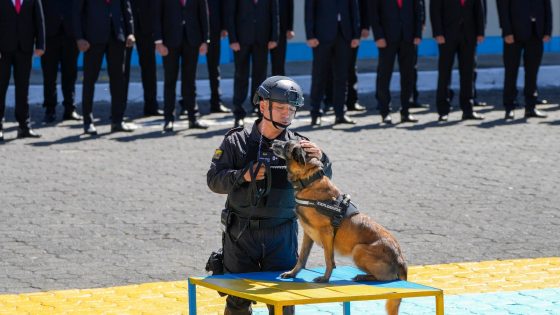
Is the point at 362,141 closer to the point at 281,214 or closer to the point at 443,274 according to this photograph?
the point at 443,274

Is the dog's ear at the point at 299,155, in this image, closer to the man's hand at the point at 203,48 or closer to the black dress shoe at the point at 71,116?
the man's hand at the point at 203,48

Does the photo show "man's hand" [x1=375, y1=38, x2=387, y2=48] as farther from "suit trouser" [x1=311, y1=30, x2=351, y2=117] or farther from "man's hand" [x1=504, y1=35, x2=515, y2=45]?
"man's hand" [x1=504, y1=35, x2=515, y2=45]

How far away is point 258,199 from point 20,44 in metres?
9.24

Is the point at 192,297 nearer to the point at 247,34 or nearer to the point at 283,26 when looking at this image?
the point at 247,34

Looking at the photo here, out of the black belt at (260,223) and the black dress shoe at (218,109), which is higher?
the black belt at (260,223)

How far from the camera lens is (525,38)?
17516mm

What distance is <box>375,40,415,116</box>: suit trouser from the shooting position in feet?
56.7

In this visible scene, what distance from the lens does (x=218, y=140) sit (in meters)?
15.8

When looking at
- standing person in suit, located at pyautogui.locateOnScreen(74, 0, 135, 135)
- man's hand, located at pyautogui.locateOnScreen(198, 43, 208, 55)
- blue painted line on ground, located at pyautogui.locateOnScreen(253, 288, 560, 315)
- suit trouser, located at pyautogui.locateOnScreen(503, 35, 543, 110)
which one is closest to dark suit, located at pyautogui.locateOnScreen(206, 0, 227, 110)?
man's hand, located at pyautogui.locateOnScreen(198, 43, 208, 55)

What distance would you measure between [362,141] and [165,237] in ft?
17.5

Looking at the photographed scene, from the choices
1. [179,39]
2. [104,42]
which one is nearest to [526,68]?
[179,39]

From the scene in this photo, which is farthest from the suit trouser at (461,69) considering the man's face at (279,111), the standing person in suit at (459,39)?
the man's face at (279,111)

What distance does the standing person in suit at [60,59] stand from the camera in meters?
17.5

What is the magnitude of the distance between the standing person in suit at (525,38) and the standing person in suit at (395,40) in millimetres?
1247
